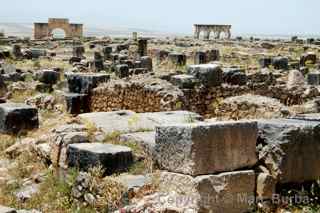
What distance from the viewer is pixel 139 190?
20.6ft

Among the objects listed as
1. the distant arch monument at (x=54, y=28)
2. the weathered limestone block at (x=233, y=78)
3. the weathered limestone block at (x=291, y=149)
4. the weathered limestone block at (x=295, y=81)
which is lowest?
the distant arch monument at (x=54, y=28)

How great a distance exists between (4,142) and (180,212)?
5.15m

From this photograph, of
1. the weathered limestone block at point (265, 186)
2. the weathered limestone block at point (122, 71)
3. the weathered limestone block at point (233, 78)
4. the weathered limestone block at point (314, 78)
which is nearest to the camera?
the weathered limestone block at point (265, 186)

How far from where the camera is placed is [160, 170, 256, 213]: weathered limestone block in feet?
18.5

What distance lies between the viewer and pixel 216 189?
225 inches

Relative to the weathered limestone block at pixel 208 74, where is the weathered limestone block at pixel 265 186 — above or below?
below

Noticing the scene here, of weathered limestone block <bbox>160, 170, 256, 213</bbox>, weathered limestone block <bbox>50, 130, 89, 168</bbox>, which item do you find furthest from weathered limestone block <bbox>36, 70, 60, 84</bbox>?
weathered limestone block <bbox>160, 170, 256, 213</bbox>

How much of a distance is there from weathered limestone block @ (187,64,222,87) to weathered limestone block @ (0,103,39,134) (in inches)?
170

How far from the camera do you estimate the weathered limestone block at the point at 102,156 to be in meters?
7.11

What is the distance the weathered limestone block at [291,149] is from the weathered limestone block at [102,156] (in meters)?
1.73

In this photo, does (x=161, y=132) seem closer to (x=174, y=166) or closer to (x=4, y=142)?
(x=174, y=166)

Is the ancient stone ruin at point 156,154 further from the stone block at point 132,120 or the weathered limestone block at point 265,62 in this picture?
the weathered limestone block at point 265,62

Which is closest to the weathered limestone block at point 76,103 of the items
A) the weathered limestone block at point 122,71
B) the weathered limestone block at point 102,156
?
the weathered limestone block at point 102,156

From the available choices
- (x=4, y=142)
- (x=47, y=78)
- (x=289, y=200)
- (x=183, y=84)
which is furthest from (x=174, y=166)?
(x=47, y=78)
